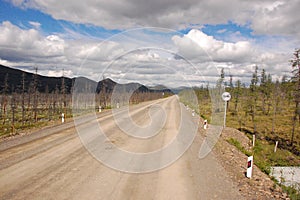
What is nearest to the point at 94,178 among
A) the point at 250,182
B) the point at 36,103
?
the point at 250,182

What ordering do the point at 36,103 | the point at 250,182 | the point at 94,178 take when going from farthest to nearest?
the point at 36,103 < the point at 250,182 < the point at 94,178

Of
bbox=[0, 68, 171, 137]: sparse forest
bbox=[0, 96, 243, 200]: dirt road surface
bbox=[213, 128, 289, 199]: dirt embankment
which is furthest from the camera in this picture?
bbox=[0, 68, 171, 137]: sparse forest

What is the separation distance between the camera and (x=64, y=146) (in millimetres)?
10750

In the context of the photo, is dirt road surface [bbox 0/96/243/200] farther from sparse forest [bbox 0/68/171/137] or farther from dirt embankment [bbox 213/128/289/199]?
sparse forest [bbox 0/68/171/137]

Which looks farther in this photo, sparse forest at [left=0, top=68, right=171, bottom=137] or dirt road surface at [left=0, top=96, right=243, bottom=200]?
sparse forest at [left=0, top=68, right=171, bottom=137]

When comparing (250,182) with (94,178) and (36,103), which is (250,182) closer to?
(94,178)

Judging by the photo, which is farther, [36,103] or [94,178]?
[36,103]

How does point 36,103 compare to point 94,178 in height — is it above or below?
below

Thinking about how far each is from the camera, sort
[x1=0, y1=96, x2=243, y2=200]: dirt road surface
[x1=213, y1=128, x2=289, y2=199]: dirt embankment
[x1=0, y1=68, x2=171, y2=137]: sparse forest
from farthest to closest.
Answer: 1. [x1=0, y1=68, x2=171, y2=137]: sparse forest
2. [x1=213, y1=128, x2=289, y2=199]: dirt embankment
3. [x1=0, y1=96, x2=243, y2=200]: dirt road surface

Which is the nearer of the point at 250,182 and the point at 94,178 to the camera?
the point at 94,178

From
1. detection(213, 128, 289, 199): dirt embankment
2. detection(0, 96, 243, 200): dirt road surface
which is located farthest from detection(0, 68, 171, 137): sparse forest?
detection(213, 128, 289, 199): dirt embankment

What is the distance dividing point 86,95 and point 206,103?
34937mm

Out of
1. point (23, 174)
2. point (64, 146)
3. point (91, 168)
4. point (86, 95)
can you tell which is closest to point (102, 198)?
point (91, 168)

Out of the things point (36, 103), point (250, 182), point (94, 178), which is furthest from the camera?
point (36, 103)
